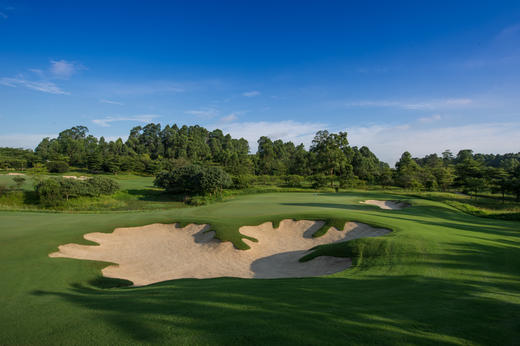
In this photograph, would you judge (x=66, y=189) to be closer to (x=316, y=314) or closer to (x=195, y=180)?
(x=195, y=180)

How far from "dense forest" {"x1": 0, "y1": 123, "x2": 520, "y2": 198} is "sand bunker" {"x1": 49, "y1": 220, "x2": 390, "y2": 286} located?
124 feet

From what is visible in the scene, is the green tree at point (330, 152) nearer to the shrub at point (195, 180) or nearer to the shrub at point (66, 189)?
the shrub at point (195, 180)

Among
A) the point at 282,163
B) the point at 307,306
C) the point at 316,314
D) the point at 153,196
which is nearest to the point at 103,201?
the point at 153,196

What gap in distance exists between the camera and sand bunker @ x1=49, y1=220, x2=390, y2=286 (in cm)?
1086

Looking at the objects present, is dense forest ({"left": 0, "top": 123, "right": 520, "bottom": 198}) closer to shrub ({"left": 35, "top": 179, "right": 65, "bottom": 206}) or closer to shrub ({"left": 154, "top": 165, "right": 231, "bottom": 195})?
shrub ({"left": 154, "top": 165, "right": 231, "bottom": 195})

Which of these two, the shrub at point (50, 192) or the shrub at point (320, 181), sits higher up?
A: the shrub at point (320, 181)

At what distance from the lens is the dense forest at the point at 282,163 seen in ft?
174

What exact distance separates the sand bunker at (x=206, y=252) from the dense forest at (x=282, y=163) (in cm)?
3786

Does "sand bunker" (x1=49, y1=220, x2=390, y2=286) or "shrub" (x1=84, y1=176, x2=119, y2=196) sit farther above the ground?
"shrub" (x1=84, y1=176, x2=119, y2=196)

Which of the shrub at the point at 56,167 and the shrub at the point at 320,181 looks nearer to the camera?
the shrub at the point at 320,181

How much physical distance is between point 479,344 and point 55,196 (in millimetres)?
46199

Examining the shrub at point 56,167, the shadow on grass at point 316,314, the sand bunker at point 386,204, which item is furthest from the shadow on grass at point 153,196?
the shadow on grass at point 316,314

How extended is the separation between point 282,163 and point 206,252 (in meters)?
81.0

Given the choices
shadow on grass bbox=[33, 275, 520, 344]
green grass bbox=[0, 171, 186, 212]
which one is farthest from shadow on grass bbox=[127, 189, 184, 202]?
shadow on grass bbox=[33, 275, 520, 344]
